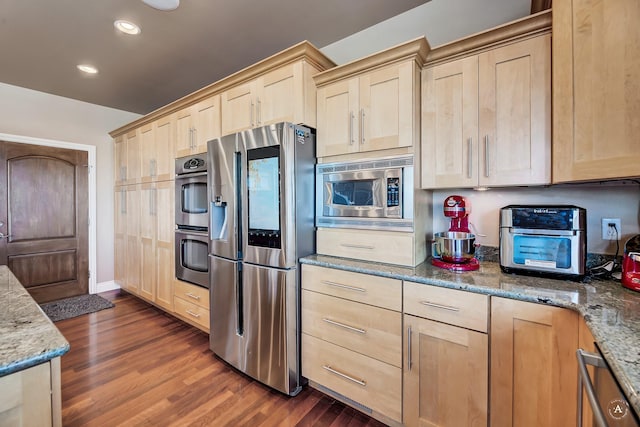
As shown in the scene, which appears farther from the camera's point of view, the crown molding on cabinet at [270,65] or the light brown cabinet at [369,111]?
the crown molding on cabinet at [270,65]

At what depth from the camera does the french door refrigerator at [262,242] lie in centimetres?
184

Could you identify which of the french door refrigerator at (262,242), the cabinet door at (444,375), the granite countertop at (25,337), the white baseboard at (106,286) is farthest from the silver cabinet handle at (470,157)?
the white baseboard at (106,286)

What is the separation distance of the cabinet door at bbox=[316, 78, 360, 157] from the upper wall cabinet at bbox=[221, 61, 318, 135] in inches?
3.5

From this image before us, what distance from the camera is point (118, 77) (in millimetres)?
3170

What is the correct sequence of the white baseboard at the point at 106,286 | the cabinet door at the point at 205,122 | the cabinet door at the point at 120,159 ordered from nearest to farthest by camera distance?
1. the cabinet door at the point at 205,122
2. the cabinet door at the point at 120,159
3. the white baseboard at the point at 106,286

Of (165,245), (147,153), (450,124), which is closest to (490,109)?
(450,124)

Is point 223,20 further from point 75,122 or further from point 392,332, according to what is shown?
point 75,122

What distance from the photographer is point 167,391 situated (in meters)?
1.91

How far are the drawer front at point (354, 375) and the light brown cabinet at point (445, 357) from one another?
0.07m

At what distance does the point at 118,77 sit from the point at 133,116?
4.74 ft

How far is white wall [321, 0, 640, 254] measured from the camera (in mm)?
1499

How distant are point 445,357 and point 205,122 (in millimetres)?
2655

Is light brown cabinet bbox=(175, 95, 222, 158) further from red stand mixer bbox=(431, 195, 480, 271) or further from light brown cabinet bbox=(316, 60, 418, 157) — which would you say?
red stand mixer bbox=(431, 195, 480, 271)

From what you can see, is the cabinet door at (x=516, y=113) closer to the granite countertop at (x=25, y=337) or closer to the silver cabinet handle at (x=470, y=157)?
the silver cabinet handle at (x=470, y=157)
